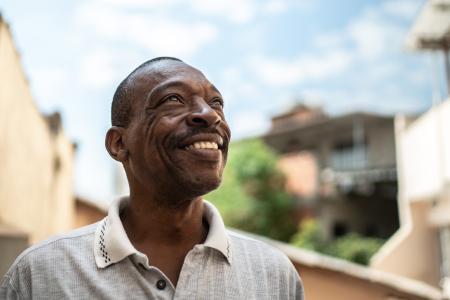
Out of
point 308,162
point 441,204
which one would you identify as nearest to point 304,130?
point 308,162

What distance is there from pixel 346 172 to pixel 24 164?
1117cm

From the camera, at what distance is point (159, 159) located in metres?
1.38

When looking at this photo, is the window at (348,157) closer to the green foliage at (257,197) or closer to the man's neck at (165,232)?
the green foliage at (257,197)

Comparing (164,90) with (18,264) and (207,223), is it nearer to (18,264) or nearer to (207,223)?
(207,223)

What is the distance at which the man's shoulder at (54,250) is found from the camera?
1.39m

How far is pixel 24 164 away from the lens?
605cm

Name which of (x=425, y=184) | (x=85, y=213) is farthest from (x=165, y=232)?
(x=425, y=184)

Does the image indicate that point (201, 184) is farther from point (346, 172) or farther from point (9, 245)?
point (346, 172)

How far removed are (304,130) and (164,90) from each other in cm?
1743

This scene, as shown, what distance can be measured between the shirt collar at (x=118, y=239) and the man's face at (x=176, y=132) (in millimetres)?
133

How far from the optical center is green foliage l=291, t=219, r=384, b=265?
556 inches

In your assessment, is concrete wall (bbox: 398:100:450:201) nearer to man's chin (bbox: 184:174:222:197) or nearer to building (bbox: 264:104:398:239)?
building (bbox: 264:104:398:239)

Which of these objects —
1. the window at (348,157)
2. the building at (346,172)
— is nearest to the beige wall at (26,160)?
the building at (346,172)

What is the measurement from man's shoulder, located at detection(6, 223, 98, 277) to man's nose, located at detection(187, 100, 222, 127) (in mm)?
419
